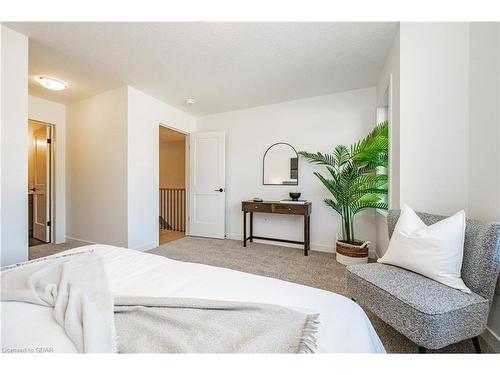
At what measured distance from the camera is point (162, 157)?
5.79 metres

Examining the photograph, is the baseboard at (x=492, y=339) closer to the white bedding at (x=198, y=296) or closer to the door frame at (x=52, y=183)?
the white bedding at (x=198, y=296)

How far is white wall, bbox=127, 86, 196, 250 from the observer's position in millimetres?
3027

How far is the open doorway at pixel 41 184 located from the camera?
3.57m

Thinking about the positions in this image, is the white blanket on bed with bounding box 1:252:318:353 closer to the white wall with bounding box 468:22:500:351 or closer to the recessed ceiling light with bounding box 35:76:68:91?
the white wall with bounding box 468:22:500:351

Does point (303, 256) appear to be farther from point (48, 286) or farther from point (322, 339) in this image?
point (48, 286)

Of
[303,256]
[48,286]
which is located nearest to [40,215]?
[48,286]

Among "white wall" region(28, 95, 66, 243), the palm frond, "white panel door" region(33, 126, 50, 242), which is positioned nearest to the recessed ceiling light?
"white wall" region(28, 95, 66, 243)

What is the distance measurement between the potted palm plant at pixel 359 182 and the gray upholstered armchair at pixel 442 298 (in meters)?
1.19

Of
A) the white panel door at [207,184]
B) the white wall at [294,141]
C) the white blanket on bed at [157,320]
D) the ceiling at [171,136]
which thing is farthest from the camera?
the ceiling at [171,136]

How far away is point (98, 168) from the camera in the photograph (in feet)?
10.7

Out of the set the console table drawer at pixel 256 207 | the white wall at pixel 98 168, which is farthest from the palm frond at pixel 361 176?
the white wall at pixel 98 168

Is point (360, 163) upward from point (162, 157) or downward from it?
downward
